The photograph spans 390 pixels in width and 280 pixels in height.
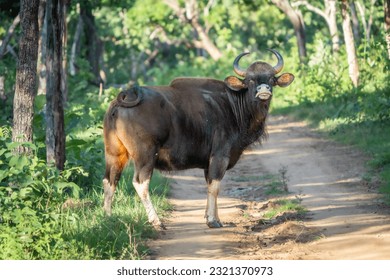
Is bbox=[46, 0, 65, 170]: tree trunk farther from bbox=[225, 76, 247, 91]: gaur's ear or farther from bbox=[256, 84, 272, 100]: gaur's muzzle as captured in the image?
bbox=[256, 84, 272, 100]: gaur's muzzle

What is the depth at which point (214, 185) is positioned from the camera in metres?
11.0

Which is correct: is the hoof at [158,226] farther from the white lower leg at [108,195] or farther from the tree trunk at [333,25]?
the tree trunk at [333,25]

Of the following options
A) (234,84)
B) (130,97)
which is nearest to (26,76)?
(130,97)

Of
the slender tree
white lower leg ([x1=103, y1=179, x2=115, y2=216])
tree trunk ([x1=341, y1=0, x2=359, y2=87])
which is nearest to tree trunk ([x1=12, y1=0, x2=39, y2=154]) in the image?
white lower leg ([x1=103, y1=179, x2=115, y2=216])

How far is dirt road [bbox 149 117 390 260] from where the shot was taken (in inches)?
370

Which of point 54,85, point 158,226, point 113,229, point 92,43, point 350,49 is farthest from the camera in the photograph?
point 92,43

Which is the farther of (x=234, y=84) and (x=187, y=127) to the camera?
(x=234, y=84)

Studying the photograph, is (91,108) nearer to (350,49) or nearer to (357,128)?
(357,128)

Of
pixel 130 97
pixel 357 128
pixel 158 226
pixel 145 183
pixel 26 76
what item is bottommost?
pixel 357 128

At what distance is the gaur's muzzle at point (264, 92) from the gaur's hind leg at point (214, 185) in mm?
875

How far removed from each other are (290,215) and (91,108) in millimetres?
8494

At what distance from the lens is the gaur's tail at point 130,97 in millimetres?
10492

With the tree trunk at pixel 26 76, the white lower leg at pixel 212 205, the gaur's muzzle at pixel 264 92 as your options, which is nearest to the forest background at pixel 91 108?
the tree trunk at pixel 26 76
